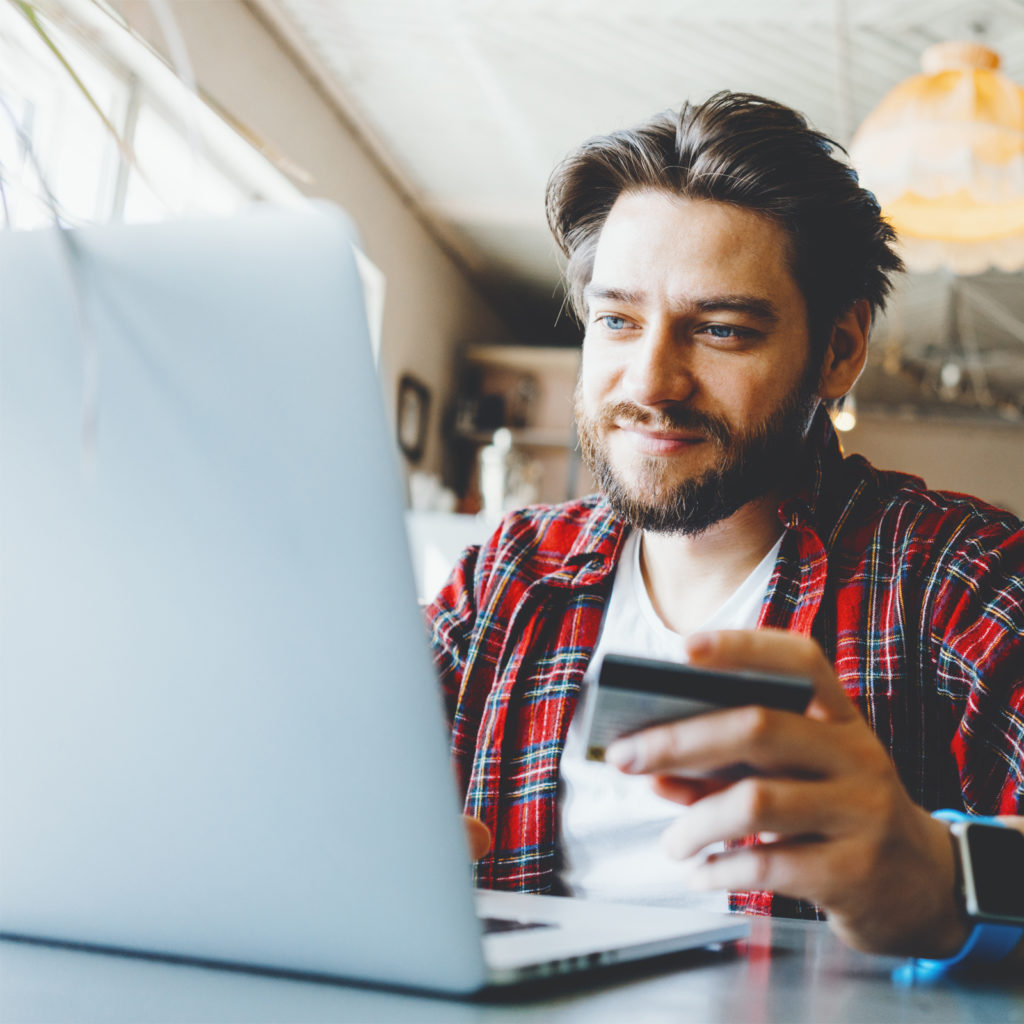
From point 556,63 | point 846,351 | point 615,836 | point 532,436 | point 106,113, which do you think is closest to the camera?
point 615,836

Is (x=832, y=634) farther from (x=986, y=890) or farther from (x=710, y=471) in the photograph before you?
(x=986, y=890)

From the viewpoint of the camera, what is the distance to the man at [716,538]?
0.96 meters

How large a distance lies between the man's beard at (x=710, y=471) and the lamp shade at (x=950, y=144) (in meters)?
1.07

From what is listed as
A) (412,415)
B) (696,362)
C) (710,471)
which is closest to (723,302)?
(696,362)

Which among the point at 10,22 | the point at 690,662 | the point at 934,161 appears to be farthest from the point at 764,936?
the point at 10,22

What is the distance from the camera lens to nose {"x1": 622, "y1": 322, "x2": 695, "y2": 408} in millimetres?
1119

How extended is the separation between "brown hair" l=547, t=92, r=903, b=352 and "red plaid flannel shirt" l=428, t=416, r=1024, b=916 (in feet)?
0.65

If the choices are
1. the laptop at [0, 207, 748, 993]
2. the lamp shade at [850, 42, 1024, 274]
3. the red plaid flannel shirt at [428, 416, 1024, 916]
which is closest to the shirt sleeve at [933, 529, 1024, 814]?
the red plaid flannel shirt at [428, 416, 1024, 916]

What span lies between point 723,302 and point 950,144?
1.31 meters

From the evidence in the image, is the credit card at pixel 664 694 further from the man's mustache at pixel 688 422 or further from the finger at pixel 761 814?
the man's mustache at pixel 688 422

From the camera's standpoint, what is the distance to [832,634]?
1.04 meters

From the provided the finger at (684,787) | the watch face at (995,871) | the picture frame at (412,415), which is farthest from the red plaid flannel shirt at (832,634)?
the picture frame at (412,415)

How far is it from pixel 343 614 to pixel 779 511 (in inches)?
33.2

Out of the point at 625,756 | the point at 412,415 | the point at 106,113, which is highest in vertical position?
the point at 412,415
